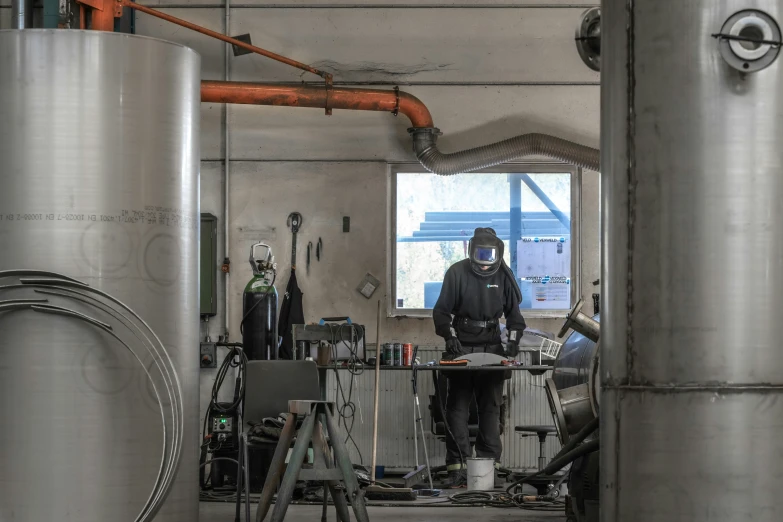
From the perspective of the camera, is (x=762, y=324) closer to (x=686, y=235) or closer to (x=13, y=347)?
(x=686, y=235)

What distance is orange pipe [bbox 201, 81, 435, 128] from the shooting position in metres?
8.38

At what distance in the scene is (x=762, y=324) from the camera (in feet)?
10.5

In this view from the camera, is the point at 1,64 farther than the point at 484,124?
No

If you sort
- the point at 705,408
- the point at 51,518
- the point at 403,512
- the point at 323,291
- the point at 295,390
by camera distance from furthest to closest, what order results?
the point at 323,291 < the point at 403,512 < the point at 295,390 < the point at 51,518 < the point at 705,408

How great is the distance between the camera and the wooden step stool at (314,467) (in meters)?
4.23

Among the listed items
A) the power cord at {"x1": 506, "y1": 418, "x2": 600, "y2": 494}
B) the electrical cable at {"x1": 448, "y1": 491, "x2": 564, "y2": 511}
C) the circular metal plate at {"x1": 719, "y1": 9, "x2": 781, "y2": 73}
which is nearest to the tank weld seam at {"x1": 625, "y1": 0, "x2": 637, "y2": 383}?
the circular metal plate at {"x1": 719, "y1": 9, "x2": 781, "y2": 73}

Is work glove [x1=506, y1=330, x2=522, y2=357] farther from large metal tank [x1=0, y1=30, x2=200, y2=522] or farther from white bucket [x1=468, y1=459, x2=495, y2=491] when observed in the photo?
large metal tank [x1=0, y1=30, x2=200, y2=522]

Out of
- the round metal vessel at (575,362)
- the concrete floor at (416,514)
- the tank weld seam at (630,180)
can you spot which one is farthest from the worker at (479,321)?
the tank weld seam at (630,180)

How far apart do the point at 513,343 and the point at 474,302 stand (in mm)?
466

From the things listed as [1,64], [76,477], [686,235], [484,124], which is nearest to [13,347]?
[76,477]

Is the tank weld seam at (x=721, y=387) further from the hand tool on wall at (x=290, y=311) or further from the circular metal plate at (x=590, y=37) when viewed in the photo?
the hand tool on wall at (x=290, y=311)

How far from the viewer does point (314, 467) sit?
170 inches

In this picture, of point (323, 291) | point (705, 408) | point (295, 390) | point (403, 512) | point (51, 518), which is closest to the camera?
point (705, 408)

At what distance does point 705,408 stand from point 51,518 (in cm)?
257
